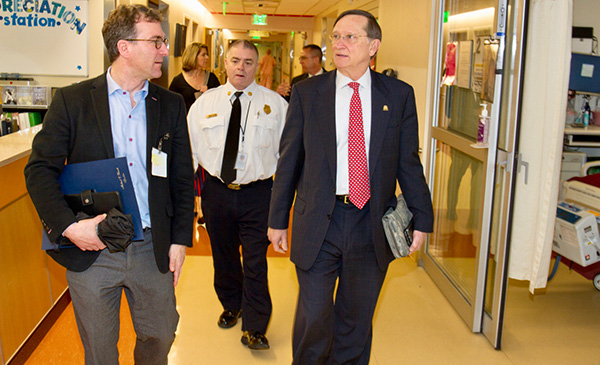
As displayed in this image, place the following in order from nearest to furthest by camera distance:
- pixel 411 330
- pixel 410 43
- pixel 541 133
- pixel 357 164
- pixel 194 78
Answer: pixel 357 164 < pixel 541 133 < pixel 411 330 < pixel 410 43 < pixel 194 78

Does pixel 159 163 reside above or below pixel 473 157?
above

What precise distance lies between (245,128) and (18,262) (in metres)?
1.46

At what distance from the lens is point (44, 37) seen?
6.16 meters

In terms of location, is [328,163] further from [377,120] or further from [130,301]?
[130,301]

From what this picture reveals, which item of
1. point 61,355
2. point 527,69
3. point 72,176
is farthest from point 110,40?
point 527,69

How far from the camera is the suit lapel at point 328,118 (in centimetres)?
246

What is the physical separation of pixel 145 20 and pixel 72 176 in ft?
2.09

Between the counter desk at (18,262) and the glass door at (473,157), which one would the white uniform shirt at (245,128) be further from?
the glass door at (473,157)

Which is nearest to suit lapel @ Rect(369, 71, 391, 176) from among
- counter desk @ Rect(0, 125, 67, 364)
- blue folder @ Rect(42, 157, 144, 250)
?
blue folder @ Rect(42, 157, 144, 250)

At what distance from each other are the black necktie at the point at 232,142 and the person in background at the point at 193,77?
266 centimetres

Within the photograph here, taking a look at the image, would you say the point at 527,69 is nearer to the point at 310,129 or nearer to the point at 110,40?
the point at 310,129

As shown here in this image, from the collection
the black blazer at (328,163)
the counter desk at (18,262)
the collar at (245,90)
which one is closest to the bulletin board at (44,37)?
the counter desk at (18,262)

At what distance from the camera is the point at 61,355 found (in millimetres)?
3203

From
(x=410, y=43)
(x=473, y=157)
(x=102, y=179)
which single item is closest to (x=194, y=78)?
(x=410, y=43)
